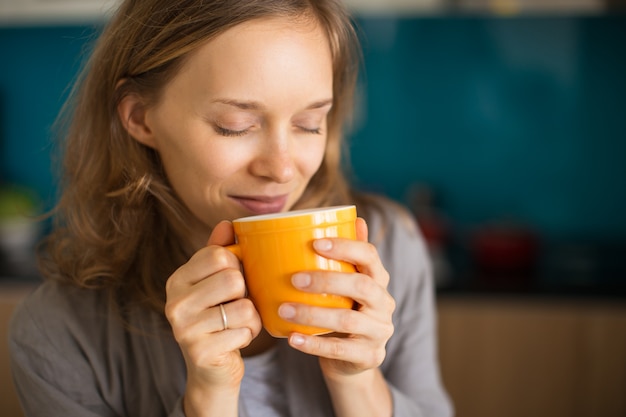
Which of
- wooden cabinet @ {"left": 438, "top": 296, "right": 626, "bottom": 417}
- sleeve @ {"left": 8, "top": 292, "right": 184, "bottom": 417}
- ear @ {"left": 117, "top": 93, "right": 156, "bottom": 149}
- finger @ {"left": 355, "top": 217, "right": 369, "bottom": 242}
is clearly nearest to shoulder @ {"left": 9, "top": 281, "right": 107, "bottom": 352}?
sleeve @ {"left": 8, "top": 292, "right": 184, "bottom": 417}

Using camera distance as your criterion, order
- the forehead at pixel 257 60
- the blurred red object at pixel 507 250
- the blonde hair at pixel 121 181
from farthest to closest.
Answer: the blurred red object at pixel 507 250 → the blonde hair at pixel 121 181 → the forehead at pixel 257 60

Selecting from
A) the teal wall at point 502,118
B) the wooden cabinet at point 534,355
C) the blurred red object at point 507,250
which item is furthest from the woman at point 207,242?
the teal wall at point 502,118

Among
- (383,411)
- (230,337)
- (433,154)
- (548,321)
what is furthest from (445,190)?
(230,337)

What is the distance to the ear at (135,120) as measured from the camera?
40.1 inches

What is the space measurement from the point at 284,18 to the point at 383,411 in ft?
1.91

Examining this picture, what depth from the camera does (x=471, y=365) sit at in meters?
2.27

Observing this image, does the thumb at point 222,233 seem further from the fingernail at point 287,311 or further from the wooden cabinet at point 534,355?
the wooden cabinet at point 534,355

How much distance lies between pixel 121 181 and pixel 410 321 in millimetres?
561

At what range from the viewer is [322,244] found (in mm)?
768

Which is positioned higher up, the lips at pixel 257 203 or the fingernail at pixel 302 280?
the lips at pixel 257 203

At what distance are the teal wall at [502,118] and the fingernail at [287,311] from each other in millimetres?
2020

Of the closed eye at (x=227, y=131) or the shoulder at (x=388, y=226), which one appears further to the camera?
the shoulder at (x=388, y=226)

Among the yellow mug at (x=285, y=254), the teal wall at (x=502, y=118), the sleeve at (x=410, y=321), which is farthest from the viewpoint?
the teal wall at (x=502, y=118)

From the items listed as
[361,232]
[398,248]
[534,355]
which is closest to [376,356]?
[361,232]
